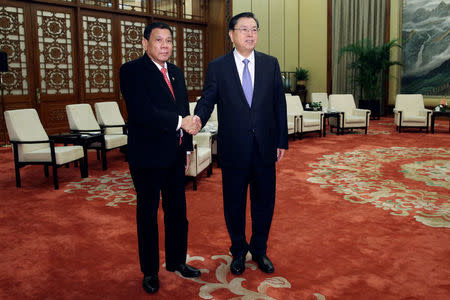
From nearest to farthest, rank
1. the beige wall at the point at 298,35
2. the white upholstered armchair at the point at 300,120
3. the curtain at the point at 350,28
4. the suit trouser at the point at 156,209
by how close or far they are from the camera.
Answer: the suit trouser at the point at 156,209, the white upholstered armchair at the point at 300,120, the curtain at the point at 350,28, the beige wall at the point at 298,35

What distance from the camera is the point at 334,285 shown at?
2.31 meters

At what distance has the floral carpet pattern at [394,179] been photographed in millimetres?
3738

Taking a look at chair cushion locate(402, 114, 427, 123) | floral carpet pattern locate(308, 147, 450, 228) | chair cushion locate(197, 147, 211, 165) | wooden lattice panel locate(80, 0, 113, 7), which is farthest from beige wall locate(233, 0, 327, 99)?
chair cushion locate(197, 147, 211, 165)

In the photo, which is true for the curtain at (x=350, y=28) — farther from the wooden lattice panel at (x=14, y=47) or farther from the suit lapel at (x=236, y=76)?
the suit lapel at (x=236, y=76)

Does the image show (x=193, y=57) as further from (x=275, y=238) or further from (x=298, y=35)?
(x=275, y=238)

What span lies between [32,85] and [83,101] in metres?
1.12

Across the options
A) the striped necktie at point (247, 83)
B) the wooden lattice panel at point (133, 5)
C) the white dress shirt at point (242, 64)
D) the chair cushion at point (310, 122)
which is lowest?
the chair cushion at point (310, 122)

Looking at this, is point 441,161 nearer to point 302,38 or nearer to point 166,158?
point 166,158

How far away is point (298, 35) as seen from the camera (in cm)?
1349

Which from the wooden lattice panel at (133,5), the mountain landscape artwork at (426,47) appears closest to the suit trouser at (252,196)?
the wooden lattice panel at (133,5)

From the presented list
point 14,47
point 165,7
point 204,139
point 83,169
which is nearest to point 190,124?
point 204,139

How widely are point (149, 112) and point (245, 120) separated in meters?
0.58

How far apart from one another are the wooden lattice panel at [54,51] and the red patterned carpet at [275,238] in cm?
367

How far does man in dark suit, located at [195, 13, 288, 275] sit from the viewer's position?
7.55 ft
